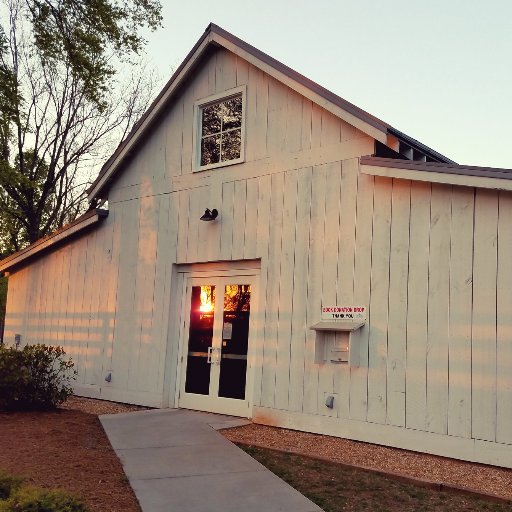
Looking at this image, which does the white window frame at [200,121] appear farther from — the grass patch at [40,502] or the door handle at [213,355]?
the grass patch at [40,502]

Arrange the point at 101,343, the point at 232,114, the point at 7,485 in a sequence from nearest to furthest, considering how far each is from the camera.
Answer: the point at 7,485 → the point at 232,114 → the point at 101,343

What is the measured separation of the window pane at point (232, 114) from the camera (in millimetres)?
10414

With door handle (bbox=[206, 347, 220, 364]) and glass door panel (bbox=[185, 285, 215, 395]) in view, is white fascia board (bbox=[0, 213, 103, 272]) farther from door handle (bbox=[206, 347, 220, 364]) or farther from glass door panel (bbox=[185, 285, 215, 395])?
door handle (bbox=[206, 347, 220, 364])

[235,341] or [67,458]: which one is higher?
[235,341]

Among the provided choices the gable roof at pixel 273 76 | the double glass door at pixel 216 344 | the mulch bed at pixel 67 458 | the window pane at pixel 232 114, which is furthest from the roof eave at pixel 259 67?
the mulch bed at pixel 67 458

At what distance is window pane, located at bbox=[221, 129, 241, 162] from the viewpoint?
10312mm

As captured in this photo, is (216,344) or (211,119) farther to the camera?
(211,119)

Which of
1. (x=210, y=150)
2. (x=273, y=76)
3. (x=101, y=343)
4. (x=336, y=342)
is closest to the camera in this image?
(x=336, y=342)

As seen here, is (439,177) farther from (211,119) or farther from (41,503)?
(41,503)

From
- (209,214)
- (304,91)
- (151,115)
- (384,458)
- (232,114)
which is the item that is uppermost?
(151,115)

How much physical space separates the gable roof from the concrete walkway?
465 cm

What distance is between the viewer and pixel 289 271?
30.1ft

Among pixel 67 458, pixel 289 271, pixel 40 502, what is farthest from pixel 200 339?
pixel 40 502

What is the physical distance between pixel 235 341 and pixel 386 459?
11.9 ft
